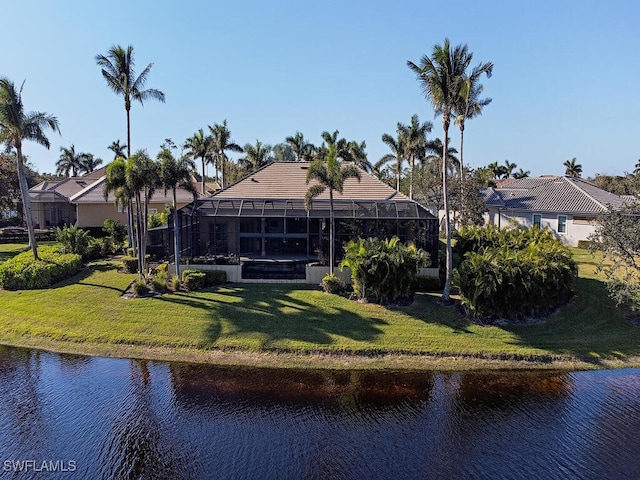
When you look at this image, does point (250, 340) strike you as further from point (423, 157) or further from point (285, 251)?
point (423, 157)

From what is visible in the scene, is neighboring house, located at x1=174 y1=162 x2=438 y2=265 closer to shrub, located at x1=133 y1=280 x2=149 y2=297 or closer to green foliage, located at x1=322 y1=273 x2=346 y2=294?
green foliage, located at x1=322 y1=273 x2=346 y2=294

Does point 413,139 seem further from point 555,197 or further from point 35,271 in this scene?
point 35,271

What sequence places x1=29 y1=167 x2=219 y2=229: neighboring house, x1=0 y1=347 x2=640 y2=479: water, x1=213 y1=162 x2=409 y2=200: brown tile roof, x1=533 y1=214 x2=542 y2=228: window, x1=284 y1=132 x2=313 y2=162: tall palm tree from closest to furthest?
x1=0 y1=347 x2=640 y2=479: water
x1=213 y1=162 x2=409 y2=200: brown tile roof
x1=533 y1=214 x2=542 y2=228: window
x1=29 y1=167 x2=219 y2=229: neighboring house
x1=284 y1=132 x2=313 y2=162: tall palm tree

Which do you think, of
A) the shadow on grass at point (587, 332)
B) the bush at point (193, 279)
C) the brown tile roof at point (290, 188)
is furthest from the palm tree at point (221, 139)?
the shadow on grass at point (587, 332)

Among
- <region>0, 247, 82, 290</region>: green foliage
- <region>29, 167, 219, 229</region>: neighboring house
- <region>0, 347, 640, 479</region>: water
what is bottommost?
<region>0, 347, 640, 479</region>: water

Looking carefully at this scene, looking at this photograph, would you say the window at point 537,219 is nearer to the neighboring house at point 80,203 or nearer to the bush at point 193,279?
the bush at point 193,279

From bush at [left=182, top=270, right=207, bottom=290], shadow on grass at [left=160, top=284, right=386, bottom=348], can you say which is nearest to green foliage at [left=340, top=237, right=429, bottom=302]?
shadow on grass at [left=160, top=284, right=386, bottom=348]

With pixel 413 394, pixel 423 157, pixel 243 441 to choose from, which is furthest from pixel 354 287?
pixel 423 157
